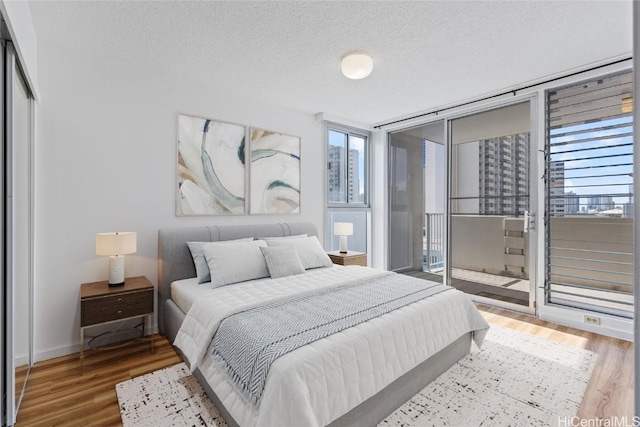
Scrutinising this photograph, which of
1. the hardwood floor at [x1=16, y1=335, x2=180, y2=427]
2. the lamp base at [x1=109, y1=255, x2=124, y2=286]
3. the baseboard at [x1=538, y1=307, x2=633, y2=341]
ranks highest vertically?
the lamp base at [x1=109, y1=255, x2=124, y2=286]

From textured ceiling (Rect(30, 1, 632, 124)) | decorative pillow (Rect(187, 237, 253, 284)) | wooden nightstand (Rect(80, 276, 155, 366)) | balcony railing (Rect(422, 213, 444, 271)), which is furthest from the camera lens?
balcony railing (Rect(422, 213, 444, 271))

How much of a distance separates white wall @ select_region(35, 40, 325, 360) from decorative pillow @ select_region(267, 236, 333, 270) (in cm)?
98

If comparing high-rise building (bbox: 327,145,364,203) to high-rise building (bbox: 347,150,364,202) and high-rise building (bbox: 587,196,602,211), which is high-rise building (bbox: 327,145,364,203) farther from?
high-rise building (bbox: 587,196,602,211)

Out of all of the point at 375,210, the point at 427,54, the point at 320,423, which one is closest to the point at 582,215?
the point at 427,54

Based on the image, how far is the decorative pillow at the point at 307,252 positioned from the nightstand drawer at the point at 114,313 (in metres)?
1.25

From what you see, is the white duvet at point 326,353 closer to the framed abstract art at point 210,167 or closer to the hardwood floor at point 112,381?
the hardwood floor at point 112,381

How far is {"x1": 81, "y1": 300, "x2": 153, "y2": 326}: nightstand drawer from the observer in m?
2.34

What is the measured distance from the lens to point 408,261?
5074 millimetres

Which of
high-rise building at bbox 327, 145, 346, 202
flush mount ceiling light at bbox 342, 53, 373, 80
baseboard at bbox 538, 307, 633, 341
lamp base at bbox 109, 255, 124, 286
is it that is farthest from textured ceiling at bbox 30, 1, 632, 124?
baseboard at bbox 538, 307, 633, 341

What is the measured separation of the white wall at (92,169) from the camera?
2.54m

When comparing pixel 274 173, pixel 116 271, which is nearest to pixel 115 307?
pixel 116 271

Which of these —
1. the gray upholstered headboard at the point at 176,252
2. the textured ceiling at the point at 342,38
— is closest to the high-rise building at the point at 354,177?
the textured ceiling at the point at 342,38

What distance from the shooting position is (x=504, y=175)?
377cm

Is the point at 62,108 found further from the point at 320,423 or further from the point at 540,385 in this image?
the point at 540,385
